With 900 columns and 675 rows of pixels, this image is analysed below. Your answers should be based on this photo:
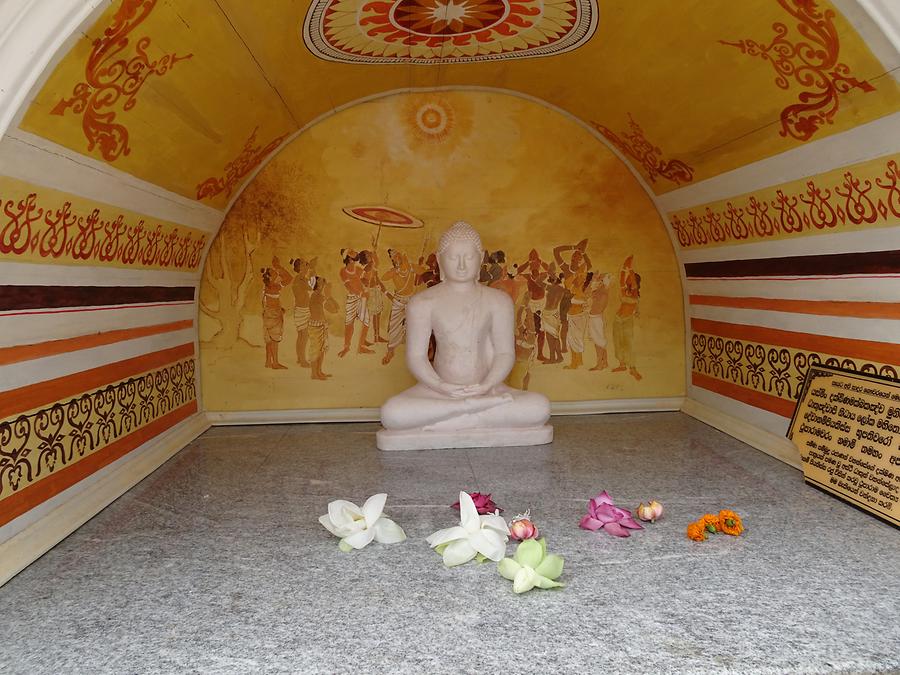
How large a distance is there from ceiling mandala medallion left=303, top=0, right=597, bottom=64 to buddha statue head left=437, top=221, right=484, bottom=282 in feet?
4.44

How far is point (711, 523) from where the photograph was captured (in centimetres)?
331

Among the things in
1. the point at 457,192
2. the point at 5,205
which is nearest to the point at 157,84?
the point at 5,205

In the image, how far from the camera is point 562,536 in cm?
335

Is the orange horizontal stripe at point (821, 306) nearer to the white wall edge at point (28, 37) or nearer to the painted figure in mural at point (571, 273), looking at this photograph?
the painted figure in mural at point (571, 273)

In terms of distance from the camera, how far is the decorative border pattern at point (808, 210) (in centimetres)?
349

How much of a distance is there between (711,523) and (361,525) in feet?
5.76

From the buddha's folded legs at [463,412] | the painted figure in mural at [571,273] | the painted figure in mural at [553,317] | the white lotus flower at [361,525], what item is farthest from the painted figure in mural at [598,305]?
the white lotus flower at [361,525]

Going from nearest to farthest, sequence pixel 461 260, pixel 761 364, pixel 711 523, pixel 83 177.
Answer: pixel 711 523
pixel 83 177
pixel 761 364
pixel 461 260

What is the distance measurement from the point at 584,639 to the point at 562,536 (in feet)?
3.14

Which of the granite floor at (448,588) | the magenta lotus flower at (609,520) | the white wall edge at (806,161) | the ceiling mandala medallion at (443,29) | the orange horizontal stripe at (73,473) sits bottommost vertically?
the granite floor at (448,588)

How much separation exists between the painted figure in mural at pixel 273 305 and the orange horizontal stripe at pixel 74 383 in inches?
35.6

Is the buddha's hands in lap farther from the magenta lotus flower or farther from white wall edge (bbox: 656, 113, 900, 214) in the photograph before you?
white wall edge (bbox: 656, 113, 900, 214)

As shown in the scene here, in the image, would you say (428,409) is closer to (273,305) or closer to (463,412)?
(463,412)

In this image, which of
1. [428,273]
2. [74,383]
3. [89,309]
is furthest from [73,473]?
[428,273]
